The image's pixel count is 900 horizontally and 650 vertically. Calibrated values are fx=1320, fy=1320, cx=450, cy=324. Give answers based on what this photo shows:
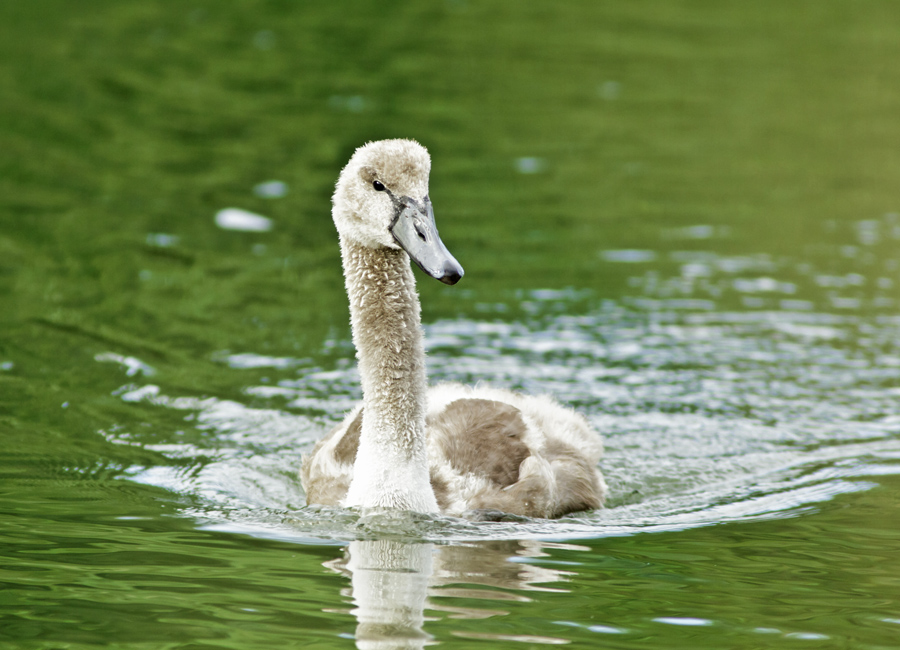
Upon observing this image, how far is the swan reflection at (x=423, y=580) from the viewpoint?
5.98 meters

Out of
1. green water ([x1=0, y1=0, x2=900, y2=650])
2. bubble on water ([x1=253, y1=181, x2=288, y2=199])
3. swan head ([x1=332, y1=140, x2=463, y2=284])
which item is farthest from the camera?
bubble on water ([x1=253, y1=181, x2=288, y2=199])

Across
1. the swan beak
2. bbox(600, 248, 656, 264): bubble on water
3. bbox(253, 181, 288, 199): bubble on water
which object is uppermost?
bbox(253, 181, 288, 199): bubble on water

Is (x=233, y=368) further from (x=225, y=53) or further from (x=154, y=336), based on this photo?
(x=225, y=53)

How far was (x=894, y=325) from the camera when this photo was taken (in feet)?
41.0

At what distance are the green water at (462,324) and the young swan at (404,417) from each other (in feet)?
0.79

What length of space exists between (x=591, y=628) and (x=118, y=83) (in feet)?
52.7

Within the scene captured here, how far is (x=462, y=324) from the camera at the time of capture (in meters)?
12.2

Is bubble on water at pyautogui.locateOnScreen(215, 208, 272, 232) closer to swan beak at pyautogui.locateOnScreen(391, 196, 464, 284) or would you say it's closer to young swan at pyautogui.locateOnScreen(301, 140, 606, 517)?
young swan at pyautogui.locateOnScreen(301, 140, 606, 517)

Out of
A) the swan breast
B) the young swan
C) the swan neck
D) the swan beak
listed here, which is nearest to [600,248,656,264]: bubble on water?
the swan breast

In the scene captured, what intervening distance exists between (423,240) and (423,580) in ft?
6.11

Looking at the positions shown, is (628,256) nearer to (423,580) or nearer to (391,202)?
(391,202)

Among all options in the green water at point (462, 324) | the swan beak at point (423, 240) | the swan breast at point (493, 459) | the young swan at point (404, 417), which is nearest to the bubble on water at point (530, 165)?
the green water at point (462, 324)

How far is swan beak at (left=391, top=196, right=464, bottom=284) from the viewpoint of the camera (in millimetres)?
7117

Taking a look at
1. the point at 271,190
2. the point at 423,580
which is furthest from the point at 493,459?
the point at 271,190
